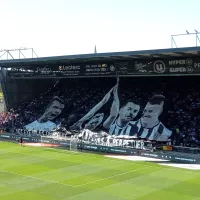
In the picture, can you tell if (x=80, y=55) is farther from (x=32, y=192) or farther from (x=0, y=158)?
(x=32, y=192)

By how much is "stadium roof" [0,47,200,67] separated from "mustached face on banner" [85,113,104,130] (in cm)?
617

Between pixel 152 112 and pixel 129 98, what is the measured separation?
490 centimetres

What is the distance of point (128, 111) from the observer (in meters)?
41.8

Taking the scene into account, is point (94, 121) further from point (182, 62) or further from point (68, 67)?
point (182, 62)

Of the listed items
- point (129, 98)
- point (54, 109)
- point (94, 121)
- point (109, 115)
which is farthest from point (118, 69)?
point (54, 109)

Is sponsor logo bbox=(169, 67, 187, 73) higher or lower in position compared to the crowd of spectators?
higher

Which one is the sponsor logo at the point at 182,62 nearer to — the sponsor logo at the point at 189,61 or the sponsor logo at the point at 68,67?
the sponsor logo at the point at 189,61

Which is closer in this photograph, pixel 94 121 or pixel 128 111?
pixel 128 111

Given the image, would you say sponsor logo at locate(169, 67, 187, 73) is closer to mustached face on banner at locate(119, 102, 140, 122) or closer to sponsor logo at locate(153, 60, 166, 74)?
sponsor logo at locate(153, 60, 166, 74)

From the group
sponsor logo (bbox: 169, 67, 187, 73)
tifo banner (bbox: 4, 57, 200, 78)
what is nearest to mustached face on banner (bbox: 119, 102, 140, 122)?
tifo banner (bbox: 4, 57, 200, 78)

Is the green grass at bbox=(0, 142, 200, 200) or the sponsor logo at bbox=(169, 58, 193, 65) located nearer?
the green grass at bbox=(0, 142, 200, 200)

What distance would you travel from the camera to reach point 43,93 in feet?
179

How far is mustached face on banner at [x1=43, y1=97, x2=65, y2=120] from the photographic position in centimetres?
4828

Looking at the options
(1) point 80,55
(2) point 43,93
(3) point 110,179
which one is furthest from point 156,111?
(2) point 43,93
